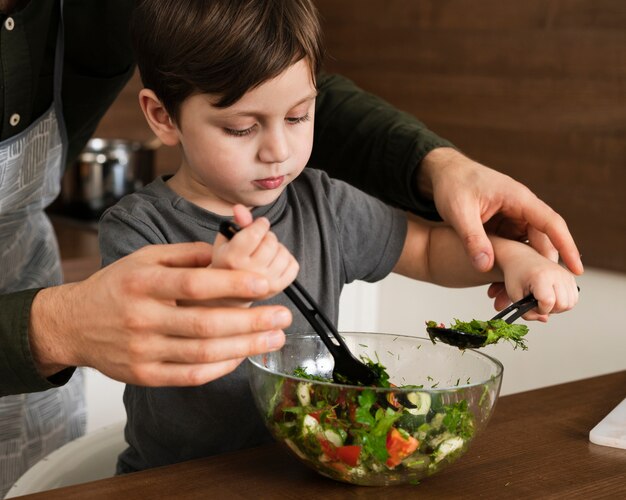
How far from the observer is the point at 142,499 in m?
0.85

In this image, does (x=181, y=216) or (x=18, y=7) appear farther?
(x=18, y=7)

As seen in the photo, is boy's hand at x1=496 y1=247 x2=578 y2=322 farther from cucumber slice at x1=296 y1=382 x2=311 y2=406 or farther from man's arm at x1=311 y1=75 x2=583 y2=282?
cucumber slice at x1=296 y1=382 x2=311 y2=406

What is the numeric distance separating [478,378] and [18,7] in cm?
86

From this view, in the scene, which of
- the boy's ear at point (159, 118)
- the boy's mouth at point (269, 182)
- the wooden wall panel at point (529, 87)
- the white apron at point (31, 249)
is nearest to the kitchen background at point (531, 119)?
the wooden wall panel at point (529, 87)

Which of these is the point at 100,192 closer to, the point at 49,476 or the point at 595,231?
the point at 595,231

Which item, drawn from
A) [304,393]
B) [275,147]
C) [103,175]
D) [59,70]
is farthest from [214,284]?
[103,175]

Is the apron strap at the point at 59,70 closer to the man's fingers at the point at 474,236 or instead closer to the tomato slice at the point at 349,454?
the man's fingers at the point at 474,236

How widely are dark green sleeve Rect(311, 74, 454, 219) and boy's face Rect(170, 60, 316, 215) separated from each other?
0.83ft

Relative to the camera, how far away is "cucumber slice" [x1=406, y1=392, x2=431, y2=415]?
0.83m

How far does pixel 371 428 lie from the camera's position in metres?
0.83

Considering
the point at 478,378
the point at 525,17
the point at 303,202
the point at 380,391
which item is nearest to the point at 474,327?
the point at 478,378

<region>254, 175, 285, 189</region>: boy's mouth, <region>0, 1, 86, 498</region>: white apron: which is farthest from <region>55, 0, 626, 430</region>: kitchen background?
<region>254, 175, 285, 189</region>: boy's mouth

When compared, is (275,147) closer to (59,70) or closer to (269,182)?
(269,182)

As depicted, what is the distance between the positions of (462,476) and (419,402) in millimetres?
128
